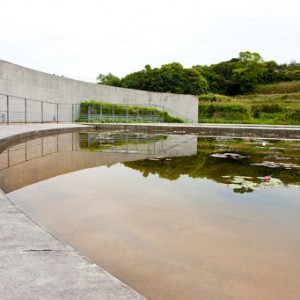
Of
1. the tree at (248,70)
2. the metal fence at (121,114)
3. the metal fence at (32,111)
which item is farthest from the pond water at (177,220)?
the tree at (248,70)

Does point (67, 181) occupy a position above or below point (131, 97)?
below

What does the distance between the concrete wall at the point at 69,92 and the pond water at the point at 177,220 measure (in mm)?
11342

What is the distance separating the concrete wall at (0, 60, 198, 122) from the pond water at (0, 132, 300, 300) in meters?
11.3

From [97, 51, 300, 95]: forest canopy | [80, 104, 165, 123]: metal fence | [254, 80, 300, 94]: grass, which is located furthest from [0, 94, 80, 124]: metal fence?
[254, 80, 300, 94]: grass

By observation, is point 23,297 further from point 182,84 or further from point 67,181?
point 182,84

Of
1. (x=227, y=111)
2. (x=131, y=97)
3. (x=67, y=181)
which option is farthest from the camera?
(x=227, y=111)

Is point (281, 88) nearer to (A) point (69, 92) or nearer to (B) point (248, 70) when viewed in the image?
(B) point (248, 70)

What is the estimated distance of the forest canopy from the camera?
41.2 metres

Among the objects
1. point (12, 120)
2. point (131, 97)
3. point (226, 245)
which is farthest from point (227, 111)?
point (226, 245)

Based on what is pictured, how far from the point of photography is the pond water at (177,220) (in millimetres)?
1507

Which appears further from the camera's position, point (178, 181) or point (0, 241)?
point (178, 181)

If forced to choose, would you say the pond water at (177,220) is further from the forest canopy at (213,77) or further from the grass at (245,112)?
the forest canopy at (213,77)

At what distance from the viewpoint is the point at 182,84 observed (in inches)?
1623

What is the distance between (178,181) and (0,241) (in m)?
2.31
